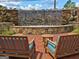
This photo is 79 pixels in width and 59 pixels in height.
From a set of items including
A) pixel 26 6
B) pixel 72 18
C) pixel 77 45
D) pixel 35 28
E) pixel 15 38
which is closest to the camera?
pixel 15 38

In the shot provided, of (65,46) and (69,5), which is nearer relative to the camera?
(65,46)

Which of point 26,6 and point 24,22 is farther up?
point 26,6

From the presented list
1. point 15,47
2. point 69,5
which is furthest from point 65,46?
point 69,5

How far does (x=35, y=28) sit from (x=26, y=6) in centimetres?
404

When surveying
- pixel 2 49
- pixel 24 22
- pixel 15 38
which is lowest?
pixel 24 22

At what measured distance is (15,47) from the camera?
5129 mm

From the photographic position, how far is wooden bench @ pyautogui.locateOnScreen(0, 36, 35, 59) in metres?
4.92

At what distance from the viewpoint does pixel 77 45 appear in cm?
578

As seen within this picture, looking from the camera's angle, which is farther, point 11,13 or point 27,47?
point 11,13

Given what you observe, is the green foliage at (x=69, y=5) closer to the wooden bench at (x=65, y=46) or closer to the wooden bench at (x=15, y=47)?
the wooden bench at (x=65, y=46)

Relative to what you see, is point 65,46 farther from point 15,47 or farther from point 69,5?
point 69,5

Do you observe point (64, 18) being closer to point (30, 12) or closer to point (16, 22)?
point (30, 12)

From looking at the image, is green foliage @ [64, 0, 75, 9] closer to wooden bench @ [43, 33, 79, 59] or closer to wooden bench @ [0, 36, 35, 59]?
wooden bench @ [43, 33, 79, 59]

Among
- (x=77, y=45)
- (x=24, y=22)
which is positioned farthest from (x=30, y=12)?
(x=77, y=45)
